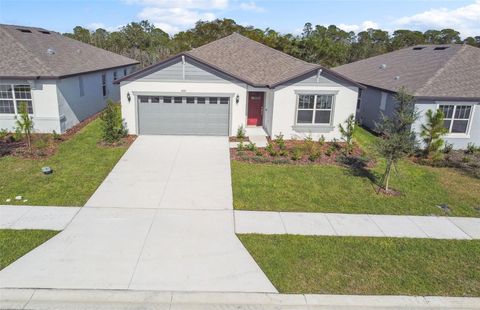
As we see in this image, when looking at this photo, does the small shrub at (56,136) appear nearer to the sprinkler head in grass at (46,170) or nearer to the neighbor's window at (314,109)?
the sprinkler head in grass at (46,170)

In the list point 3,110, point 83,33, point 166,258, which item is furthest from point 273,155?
point 83,33

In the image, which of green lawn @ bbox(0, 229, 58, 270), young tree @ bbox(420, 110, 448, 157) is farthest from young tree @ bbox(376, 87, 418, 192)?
green lawn @ bbox(0, 229, 58, 270)

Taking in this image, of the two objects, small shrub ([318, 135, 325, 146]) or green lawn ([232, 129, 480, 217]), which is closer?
green lawn ([232, 129, 480, 217])

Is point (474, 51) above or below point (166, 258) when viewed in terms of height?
above

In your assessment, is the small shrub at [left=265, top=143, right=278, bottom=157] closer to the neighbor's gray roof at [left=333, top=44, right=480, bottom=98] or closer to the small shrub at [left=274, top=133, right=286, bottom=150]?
the small shrub at [left=274, top=133, right=286, bottom=150]

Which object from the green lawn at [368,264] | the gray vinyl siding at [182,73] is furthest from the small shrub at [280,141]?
the green lawn at [368,264]

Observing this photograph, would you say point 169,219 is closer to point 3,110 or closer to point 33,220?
point 33,220
